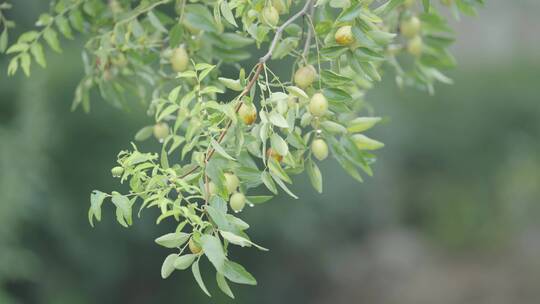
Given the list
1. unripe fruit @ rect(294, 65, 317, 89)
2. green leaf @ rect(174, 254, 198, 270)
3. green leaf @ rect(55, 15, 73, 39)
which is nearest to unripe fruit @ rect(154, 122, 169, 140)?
green leaf @ rect(55, 15, 73, 39)

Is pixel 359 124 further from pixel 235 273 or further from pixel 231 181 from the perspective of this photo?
pixel 235 273

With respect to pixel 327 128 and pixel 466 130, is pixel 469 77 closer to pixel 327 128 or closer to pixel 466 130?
pixel 466 130

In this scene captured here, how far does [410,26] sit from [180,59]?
0.48 m

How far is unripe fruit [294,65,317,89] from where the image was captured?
43.9 inches

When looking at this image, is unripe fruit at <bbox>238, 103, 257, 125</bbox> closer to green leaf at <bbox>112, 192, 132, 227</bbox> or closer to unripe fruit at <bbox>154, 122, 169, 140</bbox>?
green leaf at <bbox>112, 192, 132, 227</bbox>

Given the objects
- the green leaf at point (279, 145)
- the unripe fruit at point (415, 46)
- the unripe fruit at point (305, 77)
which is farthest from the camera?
the unripe fruit at point (415, 46)

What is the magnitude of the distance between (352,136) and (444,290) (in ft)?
13.2

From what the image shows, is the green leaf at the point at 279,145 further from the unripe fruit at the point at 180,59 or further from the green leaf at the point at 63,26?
the green leaf at the point at 63,26

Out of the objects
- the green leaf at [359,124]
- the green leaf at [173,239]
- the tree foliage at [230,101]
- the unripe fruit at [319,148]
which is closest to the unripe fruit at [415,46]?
the tree foliage at [230,101]

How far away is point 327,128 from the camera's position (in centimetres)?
117

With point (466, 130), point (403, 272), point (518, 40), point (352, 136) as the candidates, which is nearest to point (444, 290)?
point (403, 272)

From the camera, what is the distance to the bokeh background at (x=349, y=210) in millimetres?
3178

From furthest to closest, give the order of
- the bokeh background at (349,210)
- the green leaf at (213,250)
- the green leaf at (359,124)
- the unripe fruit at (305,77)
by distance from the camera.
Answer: the bokeh background at (349,210) → the green leaf at (359,124) → the unripe fruit at (305,77) → the green leaf at (213,250)

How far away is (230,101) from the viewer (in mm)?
1058
